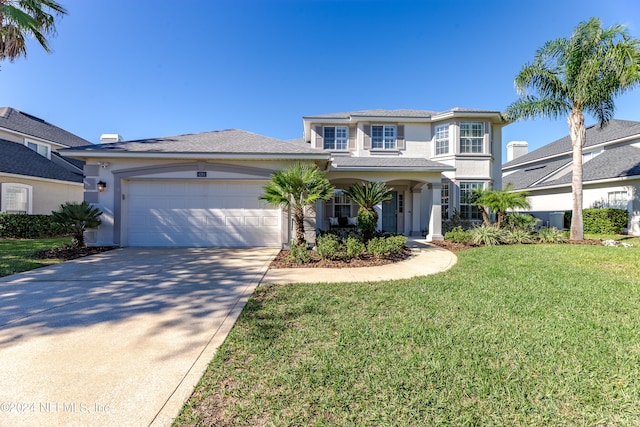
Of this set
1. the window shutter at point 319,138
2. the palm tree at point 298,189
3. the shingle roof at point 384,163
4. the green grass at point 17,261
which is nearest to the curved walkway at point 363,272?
the palm tree at point 298,189

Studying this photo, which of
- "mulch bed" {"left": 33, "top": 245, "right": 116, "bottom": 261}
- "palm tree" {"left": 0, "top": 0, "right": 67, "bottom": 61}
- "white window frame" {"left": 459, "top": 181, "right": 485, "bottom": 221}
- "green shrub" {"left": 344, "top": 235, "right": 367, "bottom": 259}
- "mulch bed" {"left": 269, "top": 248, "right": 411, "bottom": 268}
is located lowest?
"mulch bed" {"left": 269, "top": 248, "right": 411, "bottom": 268}

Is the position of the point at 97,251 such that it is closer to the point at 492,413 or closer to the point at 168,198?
the point at 168,198

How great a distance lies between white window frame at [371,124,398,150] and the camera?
1427cm

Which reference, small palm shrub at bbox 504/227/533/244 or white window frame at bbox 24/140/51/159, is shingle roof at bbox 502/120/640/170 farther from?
white window frame at bbox 24/140/51/159

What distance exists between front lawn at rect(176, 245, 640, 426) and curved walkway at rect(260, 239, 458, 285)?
0.73 meters

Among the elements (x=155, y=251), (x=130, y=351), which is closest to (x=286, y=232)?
(x=155, y=251)

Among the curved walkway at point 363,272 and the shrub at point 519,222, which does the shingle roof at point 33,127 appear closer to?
the curved walkway at point 363,272

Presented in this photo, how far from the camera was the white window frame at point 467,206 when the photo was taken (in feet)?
44.0

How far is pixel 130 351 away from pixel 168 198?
742 cm

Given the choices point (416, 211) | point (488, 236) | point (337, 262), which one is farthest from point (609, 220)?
point (337, 262)

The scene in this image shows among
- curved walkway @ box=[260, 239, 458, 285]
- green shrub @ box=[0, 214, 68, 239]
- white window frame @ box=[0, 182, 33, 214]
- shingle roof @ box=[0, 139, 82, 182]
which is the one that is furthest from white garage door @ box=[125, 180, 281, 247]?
shingle roof @ box=[0, 139, 82, 182]

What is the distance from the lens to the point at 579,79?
1040 centimetres

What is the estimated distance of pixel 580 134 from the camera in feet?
35.9

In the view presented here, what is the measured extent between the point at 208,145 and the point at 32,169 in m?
11.9
